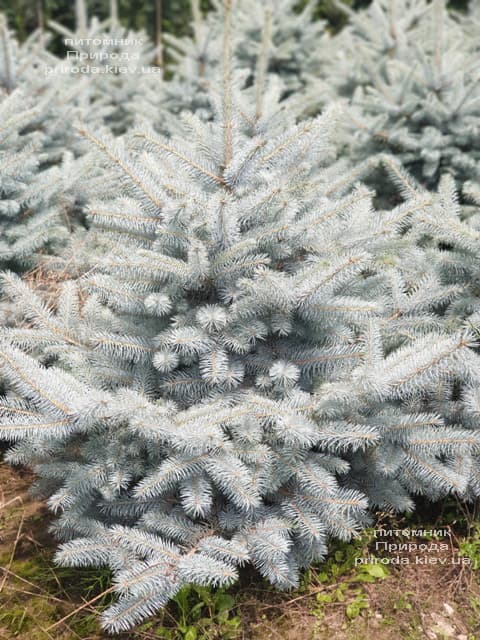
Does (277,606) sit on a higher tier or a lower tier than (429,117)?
lower

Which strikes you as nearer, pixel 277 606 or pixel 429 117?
pixel 277 606

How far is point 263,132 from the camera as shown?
269cm

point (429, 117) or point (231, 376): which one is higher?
point (429, 117)

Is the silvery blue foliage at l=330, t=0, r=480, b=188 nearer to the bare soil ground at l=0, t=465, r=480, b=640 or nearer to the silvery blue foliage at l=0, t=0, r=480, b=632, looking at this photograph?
the silvery blue foliage at l=0, t=0, r=480, b=632

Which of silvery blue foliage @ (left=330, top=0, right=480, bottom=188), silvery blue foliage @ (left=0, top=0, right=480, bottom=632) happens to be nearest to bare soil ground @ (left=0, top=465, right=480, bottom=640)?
silvery blue foliage @ (left=0, top=0, right=480, bottom=632)

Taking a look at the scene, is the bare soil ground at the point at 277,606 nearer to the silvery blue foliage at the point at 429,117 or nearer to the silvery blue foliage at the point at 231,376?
the silvery blue foliage at the point at 231,376

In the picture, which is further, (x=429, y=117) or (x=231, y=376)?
(x=429, y=117)

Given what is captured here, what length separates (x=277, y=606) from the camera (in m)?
2.32

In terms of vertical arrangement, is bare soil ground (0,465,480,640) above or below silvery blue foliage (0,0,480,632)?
below

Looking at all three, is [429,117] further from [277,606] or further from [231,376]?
[277,606]

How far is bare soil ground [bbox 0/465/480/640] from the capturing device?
2225 millimetres

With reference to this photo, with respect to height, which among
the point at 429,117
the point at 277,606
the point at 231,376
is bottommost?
the point at 277,606

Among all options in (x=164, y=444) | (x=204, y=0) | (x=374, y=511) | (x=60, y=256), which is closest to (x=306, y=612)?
(x=374, y=511)

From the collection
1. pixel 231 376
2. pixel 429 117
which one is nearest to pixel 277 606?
pixel 231 376
